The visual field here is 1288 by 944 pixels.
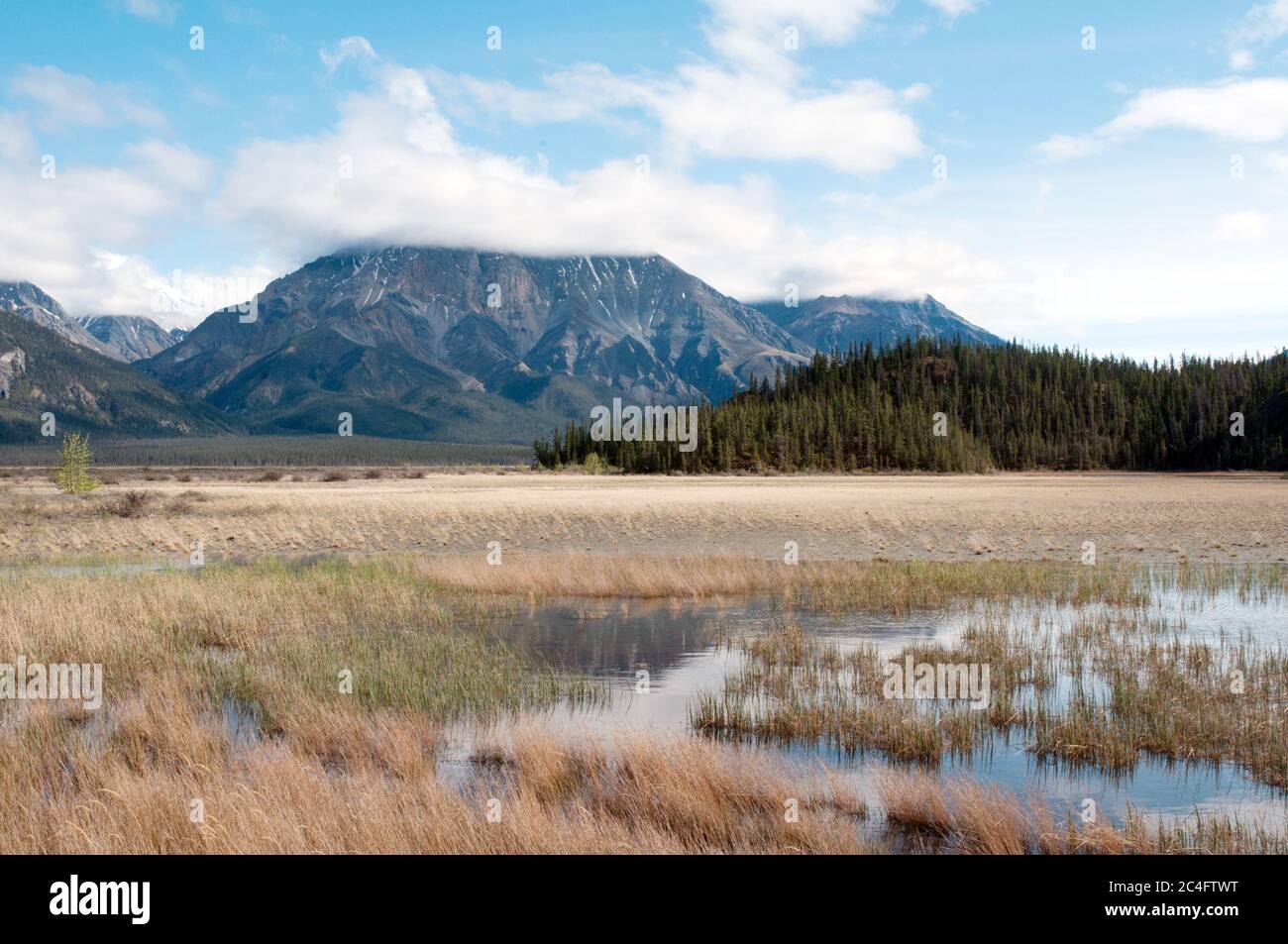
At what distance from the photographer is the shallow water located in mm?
11141

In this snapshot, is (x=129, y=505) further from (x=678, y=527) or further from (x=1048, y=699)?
(x=1048, y=699)

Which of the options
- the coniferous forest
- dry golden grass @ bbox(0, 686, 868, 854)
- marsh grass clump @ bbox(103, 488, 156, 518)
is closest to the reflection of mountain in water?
dry golden grass @ bbox(0, 686, 868, 854)

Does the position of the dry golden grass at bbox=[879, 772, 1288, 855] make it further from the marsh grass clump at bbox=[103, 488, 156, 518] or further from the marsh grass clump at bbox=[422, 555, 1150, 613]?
the marsh grass clump at bbox=[103, 488, 156, 518]

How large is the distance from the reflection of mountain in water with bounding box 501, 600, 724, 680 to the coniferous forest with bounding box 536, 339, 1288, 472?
116 meters

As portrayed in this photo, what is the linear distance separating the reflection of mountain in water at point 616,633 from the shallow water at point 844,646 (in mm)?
28

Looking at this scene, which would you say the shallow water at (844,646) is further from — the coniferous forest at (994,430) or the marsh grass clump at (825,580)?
the coniferous forest at (994,430)

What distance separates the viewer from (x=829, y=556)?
121ft

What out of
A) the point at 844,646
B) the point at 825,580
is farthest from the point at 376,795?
the point at 825,580

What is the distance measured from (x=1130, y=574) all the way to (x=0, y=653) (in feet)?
100

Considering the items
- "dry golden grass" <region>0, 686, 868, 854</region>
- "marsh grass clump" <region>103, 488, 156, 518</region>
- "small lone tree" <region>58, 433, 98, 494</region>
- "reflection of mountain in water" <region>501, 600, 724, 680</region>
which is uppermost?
"small lone tree" <region>58, 433, 98, 494</region>

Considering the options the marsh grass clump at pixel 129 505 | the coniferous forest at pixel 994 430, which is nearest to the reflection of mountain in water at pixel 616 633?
the marsh grass clump at pixel 129 505

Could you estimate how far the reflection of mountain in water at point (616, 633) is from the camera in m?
19.5

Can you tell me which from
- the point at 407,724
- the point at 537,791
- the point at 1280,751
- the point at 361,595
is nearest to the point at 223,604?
the point at 361,595
